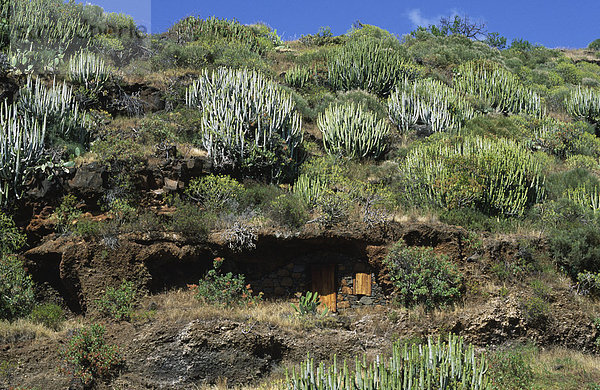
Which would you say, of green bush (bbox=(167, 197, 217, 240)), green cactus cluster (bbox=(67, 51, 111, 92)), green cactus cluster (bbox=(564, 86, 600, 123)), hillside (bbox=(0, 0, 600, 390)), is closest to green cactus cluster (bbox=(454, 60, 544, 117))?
green cactus cluster (bbox=(564, 86, 600, 123))

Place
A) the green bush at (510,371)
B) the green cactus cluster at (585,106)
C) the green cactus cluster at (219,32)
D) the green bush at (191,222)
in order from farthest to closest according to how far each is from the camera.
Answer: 1. the green cactus cluster at (219,32)
2. the green cactus cluster at (585,106)
3. the green bush at (191,222)
4. the green bush at (510,371)

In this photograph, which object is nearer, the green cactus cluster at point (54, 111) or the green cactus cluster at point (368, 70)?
the green cactus cluster at point (54, 111)

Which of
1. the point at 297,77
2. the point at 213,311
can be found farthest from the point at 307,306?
the point at 297,77

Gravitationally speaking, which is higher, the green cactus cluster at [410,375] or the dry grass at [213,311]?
the dry grass at [213,311]

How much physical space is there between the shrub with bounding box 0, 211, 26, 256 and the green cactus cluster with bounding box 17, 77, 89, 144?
12.5 feet

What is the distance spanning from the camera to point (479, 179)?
15.7 metres

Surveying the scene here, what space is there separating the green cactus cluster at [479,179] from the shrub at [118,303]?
339 inches

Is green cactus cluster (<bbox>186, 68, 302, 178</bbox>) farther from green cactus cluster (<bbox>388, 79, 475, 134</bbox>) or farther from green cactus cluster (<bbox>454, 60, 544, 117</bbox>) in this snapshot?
green cactus cluster (<bbox>454, 60, 544, 117</bbox>)

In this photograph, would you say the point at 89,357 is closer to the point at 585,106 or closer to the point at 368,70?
the point at 368,70

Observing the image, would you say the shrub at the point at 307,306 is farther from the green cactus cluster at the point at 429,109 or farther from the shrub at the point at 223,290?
the green cactus cluster at the point at 429,109

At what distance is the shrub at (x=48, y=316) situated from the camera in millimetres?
12344

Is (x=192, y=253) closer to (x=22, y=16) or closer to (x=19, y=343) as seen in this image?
(x=19, y=343)

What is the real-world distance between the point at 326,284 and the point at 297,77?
1405 centimetres

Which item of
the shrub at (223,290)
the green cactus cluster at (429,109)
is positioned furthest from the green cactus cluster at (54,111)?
the green cactus cluster at (429,109)
